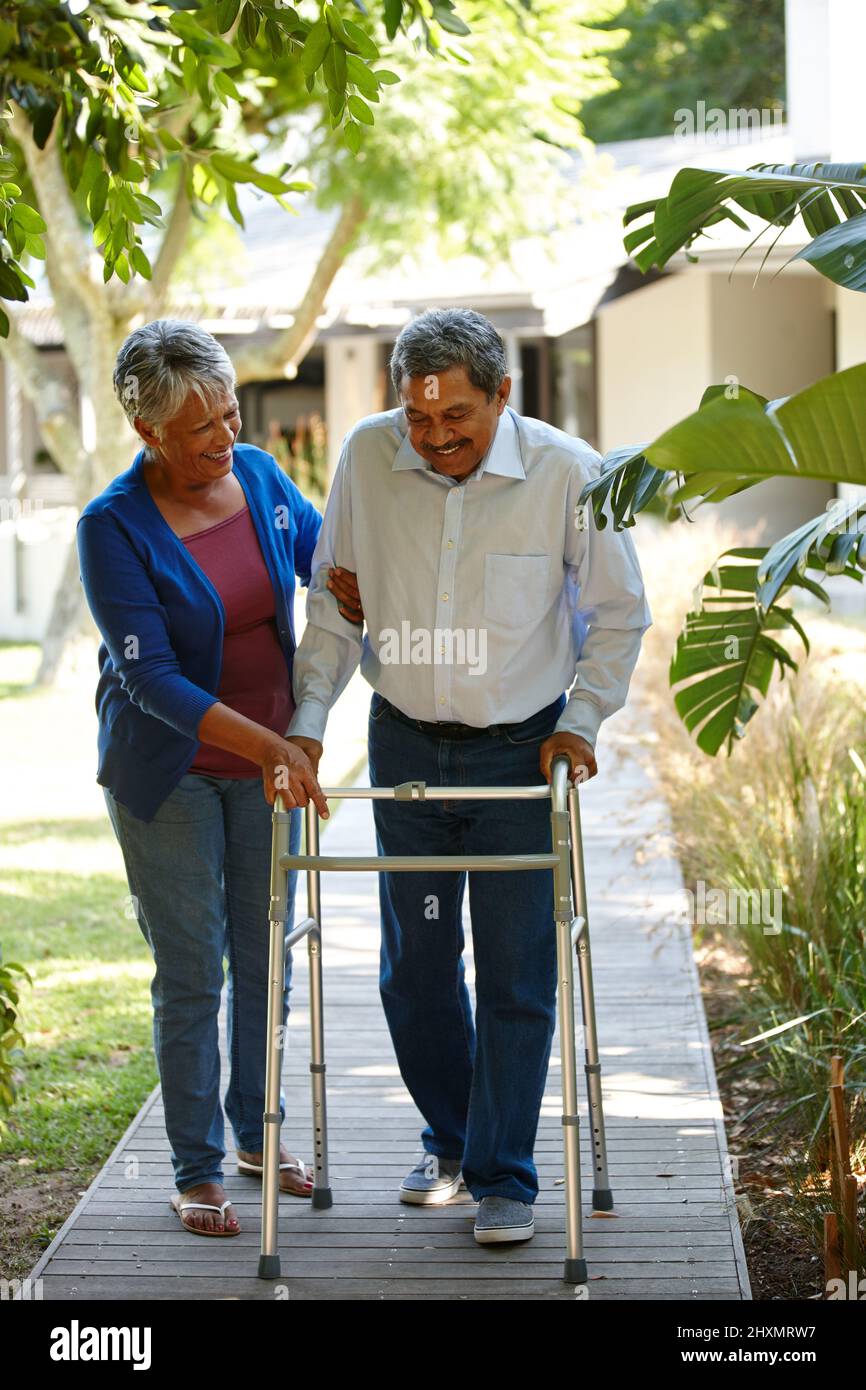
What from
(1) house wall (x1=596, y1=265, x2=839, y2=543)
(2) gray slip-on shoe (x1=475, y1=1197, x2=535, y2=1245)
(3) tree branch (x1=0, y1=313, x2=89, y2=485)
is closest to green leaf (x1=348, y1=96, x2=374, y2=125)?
(2) gray slip-on shoe (x1=475, y1=1197, x2=535, y2=1245)

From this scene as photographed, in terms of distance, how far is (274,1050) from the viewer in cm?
363

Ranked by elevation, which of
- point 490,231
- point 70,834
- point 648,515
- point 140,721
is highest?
point 490,231

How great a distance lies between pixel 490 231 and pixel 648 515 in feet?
13.7

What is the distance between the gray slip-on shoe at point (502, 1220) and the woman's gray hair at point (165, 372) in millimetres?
2028

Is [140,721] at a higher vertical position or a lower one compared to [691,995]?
higher

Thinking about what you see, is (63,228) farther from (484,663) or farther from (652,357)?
(484,663)

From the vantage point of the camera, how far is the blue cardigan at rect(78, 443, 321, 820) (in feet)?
12.6

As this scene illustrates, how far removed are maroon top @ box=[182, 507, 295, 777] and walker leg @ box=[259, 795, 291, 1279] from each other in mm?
371

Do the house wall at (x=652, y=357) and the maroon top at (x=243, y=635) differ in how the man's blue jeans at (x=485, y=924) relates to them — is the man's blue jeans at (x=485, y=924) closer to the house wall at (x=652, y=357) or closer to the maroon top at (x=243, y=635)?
the maroon top at (x=243, y=635)

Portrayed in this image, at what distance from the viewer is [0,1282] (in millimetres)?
3848

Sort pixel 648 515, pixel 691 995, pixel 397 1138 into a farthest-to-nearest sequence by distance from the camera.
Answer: pixel 648 515 < pixel 691 995 < pixel 397 1138

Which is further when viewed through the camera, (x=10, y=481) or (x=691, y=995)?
(x=10, y=481)

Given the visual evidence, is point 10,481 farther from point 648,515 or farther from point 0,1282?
point 0,1282
